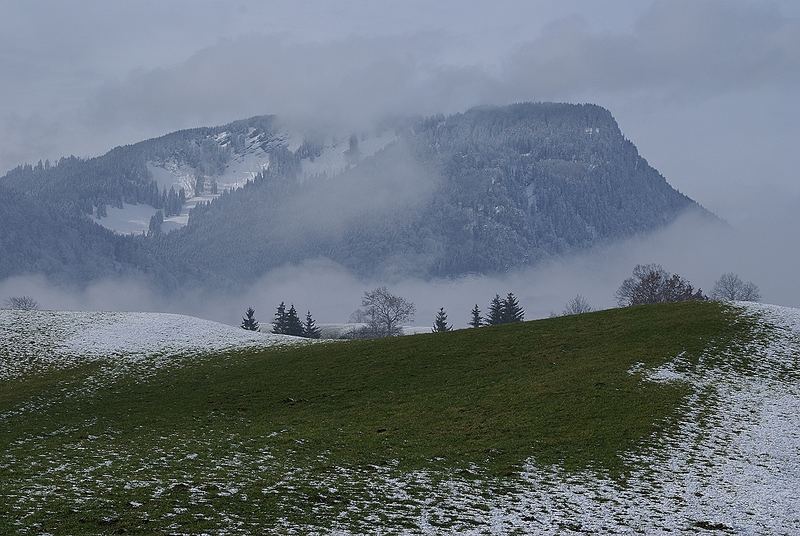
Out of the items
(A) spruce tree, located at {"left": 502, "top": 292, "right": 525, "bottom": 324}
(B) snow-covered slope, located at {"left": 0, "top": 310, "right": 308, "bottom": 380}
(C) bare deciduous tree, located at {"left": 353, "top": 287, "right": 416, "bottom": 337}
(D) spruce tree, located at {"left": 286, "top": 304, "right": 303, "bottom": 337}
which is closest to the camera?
(B) snow-covered slope, located at {"left": 0, "top": 310, "right": 308, "bottom": 380}

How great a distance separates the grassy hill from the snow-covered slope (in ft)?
6.74

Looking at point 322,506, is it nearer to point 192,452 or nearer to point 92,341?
point 192,452

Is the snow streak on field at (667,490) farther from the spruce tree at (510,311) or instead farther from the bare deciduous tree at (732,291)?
the bare deciduous tree at (732,291)

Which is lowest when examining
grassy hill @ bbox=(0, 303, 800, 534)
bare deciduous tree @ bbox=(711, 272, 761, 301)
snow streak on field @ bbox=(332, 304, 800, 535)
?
snow streak on field @ bbox=(332, 304, 800, 535)

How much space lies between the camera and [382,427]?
3334cm

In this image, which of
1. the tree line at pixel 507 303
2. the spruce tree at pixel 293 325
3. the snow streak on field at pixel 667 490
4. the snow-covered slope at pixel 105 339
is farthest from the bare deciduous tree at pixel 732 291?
the snow streak on field at pixel 667 490

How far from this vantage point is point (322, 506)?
21.5 m

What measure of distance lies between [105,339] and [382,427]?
1117 inches

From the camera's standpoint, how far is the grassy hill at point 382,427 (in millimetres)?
21188

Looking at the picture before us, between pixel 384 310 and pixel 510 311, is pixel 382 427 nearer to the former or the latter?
pixel 510 311

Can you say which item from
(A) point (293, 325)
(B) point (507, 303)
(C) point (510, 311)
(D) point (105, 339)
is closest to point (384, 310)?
(A) point (293, 325)

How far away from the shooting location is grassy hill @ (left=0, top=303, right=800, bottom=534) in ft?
69.5

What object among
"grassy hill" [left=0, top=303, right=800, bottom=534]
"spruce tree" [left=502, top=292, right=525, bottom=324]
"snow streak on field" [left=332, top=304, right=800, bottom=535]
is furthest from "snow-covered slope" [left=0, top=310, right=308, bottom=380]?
"spruce tree" [left=502, top=292, right=525, bottom=324]

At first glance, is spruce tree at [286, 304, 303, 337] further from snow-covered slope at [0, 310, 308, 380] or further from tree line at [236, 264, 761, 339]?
snow-covered slope at [0, 310, 308, 380]
